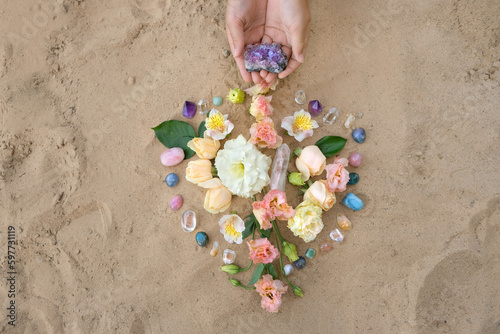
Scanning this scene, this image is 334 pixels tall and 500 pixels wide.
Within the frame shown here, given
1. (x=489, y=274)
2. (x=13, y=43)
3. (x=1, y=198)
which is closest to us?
(x=489, y=274)

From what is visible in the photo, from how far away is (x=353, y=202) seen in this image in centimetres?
152

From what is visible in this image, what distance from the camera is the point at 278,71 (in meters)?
1.57

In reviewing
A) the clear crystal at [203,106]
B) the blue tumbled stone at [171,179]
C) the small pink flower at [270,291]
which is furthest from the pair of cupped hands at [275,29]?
the small pink flower at [270,291]

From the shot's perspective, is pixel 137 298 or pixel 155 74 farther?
pixel 155 74

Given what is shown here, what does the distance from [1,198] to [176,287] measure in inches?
36.3

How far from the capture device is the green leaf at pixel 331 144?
5.15 ft

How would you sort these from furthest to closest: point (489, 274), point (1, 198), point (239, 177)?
point (1, 198), point (489, 274), point (239, 177)

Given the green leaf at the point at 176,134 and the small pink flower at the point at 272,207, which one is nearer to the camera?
the small pink flower at the point at 272,207

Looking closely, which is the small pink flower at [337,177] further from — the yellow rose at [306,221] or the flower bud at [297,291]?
the flower bud at [297,291]

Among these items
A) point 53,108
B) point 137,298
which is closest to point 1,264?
point 137,298

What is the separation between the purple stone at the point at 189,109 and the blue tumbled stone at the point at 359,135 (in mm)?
757

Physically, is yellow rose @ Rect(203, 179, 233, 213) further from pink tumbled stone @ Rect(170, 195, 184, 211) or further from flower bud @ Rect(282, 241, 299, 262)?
flower bud @ Rect(282, 241, 299, 262)

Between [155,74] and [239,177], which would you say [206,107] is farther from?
[239,177]

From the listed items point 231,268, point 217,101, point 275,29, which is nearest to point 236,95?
point 217,101
